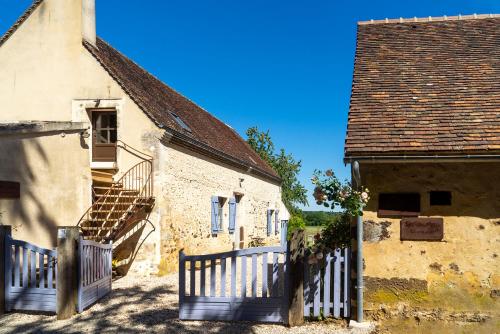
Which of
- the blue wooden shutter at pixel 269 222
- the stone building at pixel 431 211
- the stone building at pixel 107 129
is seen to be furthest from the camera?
the blue wooden shutter at pixel 269 222

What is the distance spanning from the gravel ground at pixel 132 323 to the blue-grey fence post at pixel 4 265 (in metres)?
0.25

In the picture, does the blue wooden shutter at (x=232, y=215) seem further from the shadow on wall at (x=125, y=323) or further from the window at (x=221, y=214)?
the shadow on wall at (x=125, y=323)

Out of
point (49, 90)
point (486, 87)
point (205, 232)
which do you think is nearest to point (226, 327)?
point (486, 87)

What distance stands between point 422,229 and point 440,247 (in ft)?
1.12

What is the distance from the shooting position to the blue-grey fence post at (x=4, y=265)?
21.0ft

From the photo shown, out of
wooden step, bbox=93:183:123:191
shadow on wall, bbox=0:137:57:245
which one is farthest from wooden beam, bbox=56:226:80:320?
wooden step, bbox=93:183:123:191

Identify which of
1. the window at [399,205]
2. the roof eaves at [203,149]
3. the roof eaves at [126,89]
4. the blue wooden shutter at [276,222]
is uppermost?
the roof eaves at [126,89]

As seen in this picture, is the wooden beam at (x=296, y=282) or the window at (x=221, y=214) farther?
the window at (x=221, y=214)

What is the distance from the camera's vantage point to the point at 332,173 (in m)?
5.75

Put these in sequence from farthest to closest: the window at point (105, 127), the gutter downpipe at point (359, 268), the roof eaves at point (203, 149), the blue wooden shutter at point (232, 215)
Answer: the blue wooden shutter at point (232, 215), the window at point (105, 127), the roof eaves at point (203, 149), the gutter downpipe at point (359, 268)

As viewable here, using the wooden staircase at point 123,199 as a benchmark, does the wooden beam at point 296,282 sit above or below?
below

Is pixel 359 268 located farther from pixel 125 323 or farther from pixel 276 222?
pixel 276 222

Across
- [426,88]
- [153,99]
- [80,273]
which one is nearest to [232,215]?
[153,99]

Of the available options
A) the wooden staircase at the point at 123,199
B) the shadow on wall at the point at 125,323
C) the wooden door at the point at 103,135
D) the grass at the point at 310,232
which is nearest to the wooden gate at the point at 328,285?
the grass at the point at 310,232
